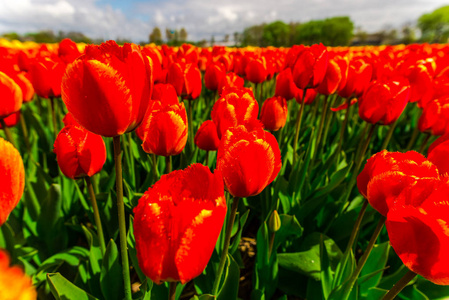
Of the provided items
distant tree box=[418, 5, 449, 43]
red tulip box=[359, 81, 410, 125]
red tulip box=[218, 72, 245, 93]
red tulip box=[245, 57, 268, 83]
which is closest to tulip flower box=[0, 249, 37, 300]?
red tulip box=[359, 81, 410, 125]

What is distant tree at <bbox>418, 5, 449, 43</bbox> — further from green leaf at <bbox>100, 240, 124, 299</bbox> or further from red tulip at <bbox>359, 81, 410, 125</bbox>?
green leaf at <bbox>100, 240, 124, 299</bbox>

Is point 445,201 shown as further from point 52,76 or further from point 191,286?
point 52,76

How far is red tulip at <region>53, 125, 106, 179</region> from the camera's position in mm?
960

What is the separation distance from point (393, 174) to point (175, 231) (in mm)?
517

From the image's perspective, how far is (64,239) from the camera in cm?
161

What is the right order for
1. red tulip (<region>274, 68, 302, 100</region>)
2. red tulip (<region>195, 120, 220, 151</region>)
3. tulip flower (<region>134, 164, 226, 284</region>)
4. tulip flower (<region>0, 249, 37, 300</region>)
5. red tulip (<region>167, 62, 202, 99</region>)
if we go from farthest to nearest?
red tulip (<region>274, 68, 302, 100</region>)
red tulip (<region>167, 62, 202, 99</region>)
red tulip (<region>195, 120, 220, 151</region>)
tulip flower (<region>134, 164, 226, 284</region>)
tulip flower (<region>0, 249, 37, 300</region>)

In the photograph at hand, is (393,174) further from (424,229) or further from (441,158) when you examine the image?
(441,158)

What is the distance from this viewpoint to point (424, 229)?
559 millimetres

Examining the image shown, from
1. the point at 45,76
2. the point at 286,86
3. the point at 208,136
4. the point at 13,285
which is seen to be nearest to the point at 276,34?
the point at 286,86

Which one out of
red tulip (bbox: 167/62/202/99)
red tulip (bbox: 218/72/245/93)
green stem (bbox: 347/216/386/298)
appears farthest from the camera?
red tulip (bbox: 218/72/245/93)

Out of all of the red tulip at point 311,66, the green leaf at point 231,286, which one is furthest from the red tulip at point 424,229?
the red tulip at point 311,66

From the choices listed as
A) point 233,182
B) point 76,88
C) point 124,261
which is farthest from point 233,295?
point 76,88

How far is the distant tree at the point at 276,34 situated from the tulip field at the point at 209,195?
1552 inches

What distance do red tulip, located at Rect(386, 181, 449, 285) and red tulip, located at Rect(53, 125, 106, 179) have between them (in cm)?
89
